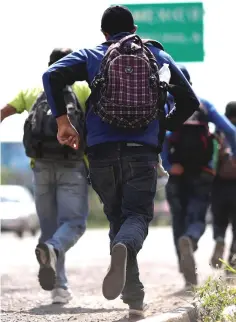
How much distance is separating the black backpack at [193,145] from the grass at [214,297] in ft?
11.1

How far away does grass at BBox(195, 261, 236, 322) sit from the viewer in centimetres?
564

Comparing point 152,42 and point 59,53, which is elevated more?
point 152,42

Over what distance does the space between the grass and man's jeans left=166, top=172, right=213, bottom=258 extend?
3235 mm

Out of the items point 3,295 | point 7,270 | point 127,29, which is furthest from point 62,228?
point 7,270

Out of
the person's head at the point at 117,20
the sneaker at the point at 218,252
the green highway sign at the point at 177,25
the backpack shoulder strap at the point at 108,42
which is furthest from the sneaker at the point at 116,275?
the green highway sign at the point at 177,25

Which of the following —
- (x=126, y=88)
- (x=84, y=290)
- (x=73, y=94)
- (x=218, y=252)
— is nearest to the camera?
(x=126, y=88)

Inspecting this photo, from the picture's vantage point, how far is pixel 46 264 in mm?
7074

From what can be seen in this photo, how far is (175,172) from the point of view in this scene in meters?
9.30

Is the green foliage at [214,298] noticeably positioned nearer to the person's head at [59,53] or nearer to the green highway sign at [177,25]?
the person's head at [59,53]

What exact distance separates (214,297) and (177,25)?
1388 centimetres

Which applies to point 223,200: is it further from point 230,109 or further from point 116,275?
point 116,275

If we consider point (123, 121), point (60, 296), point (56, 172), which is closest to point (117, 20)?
point (123, 121)

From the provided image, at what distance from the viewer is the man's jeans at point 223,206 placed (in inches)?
392

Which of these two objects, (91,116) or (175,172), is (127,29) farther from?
(175,172)
